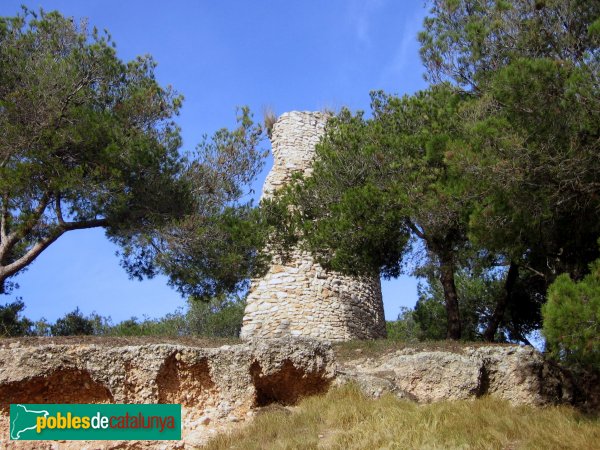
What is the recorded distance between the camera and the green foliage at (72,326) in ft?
38.0

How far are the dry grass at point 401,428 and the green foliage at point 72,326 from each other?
22.5 ft

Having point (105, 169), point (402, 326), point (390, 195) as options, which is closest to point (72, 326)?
point (105, 169)

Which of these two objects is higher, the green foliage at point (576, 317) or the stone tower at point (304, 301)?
the stone tower at point (304, 301)

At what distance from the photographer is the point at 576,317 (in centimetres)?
552

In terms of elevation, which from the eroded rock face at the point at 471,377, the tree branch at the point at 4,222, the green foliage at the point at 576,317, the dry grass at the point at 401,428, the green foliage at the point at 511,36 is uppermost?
the green foliage at the point at 511,36

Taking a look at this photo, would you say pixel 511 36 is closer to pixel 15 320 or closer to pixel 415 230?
pixel 415 230

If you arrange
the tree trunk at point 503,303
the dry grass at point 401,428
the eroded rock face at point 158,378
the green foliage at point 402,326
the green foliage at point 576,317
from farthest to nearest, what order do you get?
the green foliage at point 402,326 → the tree trunk at point 503,303 → the eroded rock face at point 158,378 → the green foliage at point 576,317 → the dry grass at point 401,428

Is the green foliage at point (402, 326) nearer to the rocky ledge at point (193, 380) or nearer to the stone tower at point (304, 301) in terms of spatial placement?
Result: the stone tower at point (304, 301)

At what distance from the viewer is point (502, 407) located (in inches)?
253

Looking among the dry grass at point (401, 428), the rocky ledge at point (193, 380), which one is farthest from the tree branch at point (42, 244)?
the dry grass at point (401, 428)

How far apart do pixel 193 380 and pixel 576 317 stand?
336cm

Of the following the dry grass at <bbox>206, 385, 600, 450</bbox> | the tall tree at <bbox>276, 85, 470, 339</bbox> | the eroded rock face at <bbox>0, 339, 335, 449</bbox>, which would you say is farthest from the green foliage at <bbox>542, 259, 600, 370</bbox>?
the tall tree at <bbox>276, 85, 470, 339</bbox>

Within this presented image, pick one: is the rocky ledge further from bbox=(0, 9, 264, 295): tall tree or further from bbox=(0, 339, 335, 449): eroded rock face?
bbox=(0, 9, 264, 295): tall tree

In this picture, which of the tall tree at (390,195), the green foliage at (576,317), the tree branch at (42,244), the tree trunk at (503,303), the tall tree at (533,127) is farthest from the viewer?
the tree trunk at (503,303)
